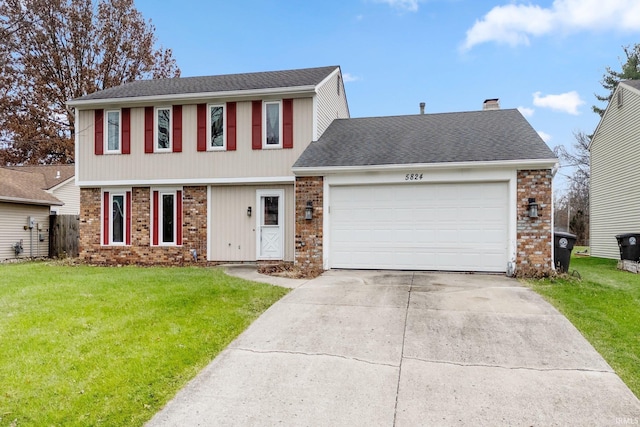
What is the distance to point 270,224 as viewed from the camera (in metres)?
11.5

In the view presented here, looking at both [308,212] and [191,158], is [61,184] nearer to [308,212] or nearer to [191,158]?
[191,158]

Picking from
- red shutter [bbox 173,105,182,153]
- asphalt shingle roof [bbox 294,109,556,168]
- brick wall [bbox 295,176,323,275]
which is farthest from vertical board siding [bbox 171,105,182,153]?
brick wall [bbox 295,176,323,275]

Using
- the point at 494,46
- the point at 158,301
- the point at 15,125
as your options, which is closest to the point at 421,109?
the point at 494,46

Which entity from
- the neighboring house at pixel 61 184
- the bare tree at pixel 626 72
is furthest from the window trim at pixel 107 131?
the bare tree at pixel 626 72

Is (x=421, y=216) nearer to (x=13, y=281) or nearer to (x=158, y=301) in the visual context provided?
(x=158, y=301)

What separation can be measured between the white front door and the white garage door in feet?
6.53

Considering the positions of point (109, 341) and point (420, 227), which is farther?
point (420, 227)

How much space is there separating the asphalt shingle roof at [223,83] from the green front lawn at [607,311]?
26.0 ft

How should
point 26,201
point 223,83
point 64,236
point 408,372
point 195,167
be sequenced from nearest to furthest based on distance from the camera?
point 408,372, point 195,167, point 223,83, point 26,201, point 64,236

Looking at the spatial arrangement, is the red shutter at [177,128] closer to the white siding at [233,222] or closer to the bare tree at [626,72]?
the white siding at [233,222]

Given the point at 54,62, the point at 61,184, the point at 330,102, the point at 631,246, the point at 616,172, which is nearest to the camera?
the point at 631,246

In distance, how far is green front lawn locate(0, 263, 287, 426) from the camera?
3.42m

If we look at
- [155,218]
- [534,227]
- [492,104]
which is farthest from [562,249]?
[155,218]

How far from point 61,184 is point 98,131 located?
1094 centimetres
